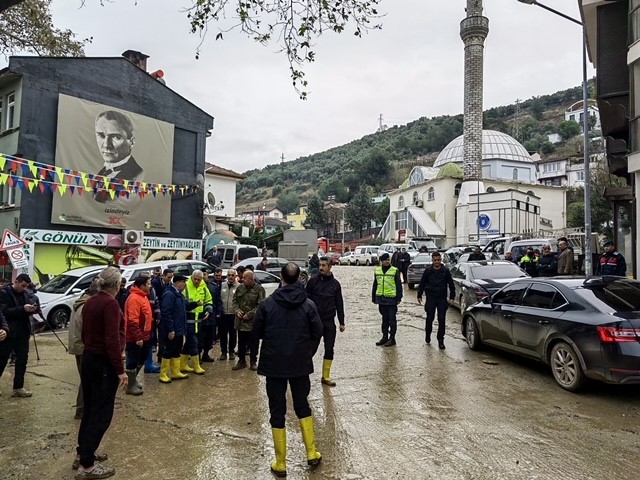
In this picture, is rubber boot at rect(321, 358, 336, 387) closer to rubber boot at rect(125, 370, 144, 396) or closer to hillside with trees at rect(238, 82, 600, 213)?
rubber boot at rect(125, 370, 144, 396)

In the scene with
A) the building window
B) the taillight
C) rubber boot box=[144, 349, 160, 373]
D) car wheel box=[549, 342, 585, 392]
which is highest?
the building window

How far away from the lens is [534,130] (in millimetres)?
106500

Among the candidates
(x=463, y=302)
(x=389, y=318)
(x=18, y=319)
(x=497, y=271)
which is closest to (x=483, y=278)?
(x=497, y=271)

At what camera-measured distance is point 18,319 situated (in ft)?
22.8

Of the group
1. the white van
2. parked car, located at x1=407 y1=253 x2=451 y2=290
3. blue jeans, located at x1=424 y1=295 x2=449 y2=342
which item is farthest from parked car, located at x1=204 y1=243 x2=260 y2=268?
the white van

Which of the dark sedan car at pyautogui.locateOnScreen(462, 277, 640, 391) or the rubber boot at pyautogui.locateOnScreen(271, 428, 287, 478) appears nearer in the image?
the rubber boot at pyautogui.locateOnScreen(271, 428, 287, 478)

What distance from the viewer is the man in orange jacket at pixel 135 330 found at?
22.8ft

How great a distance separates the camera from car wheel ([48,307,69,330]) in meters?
12.9

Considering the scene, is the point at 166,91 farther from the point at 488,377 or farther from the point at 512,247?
the point at 488,377

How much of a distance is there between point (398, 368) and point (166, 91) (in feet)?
64.8

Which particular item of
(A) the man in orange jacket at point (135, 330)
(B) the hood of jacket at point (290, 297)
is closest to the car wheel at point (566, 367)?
(B) the hood of jacket at point (290, 297)

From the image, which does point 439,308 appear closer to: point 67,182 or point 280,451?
point 280,451

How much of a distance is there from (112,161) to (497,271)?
16310 mm

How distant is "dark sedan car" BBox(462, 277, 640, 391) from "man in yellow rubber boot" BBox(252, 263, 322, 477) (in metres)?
3.98
